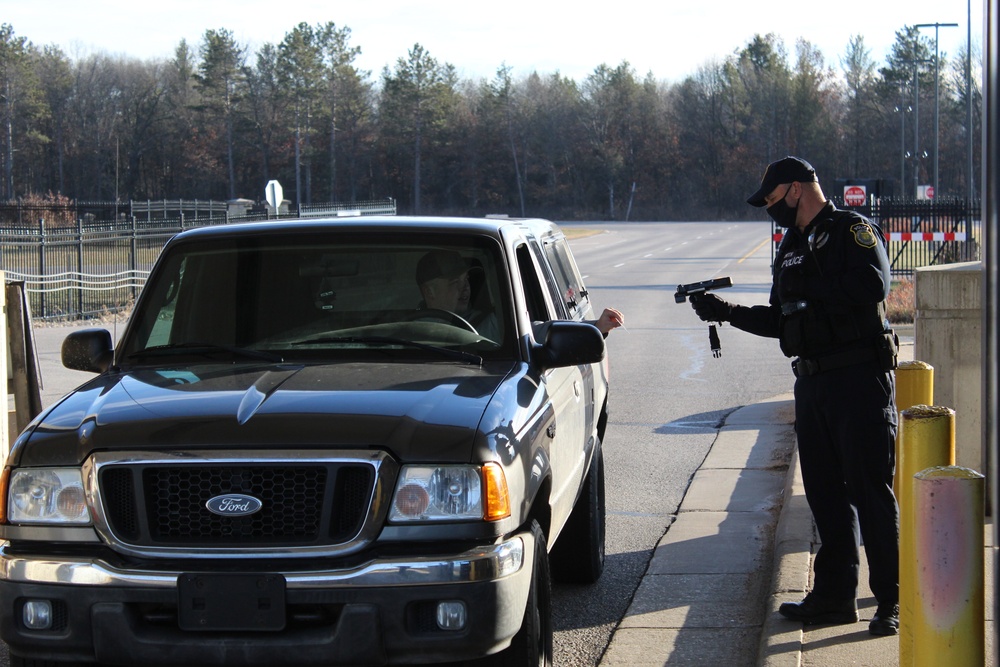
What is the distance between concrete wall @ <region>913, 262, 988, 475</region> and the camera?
676 cm

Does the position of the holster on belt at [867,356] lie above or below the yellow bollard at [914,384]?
above

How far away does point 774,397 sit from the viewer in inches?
488

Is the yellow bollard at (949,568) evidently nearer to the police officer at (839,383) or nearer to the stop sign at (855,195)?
the police officer at (839,383)

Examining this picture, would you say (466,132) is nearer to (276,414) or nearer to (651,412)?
(651,412)

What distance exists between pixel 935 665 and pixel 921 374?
100.0 inches

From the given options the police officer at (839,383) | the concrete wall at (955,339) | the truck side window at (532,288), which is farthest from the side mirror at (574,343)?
the concrete wall at (955,339)

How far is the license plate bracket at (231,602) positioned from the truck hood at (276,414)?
1.25 ft

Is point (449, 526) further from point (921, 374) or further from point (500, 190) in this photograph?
point (500, 190)

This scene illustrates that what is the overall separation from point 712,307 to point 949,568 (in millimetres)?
1982

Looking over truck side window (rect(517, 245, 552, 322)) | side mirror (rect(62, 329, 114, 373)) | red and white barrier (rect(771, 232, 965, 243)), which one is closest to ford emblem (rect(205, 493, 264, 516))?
side mirror (rect(62, 329, 114, 373))

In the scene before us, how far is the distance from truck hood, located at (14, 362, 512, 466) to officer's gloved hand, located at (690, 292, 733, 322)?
1.25 meters

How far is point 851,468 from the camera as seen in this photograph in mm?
4828

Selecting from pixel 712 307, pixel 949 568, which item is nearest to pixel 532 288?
pixel 712 307

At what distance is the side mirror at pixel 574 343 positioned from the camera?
→ 4496 millimetres
